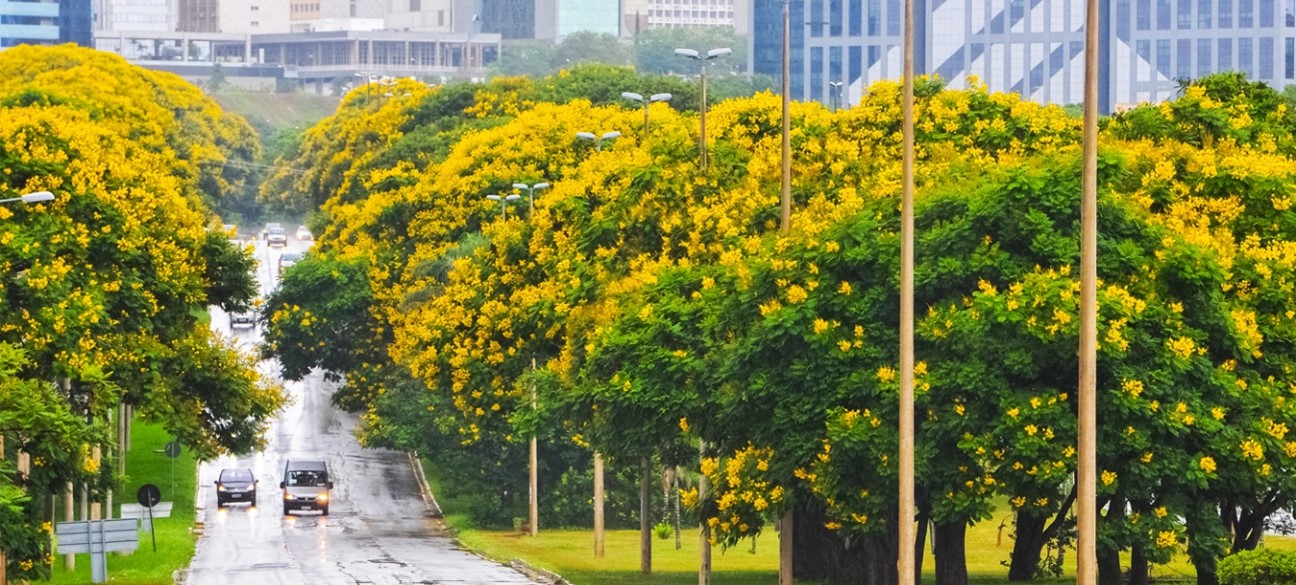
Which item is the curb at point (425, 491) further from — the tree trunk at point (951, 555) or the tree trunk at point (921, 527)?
the tree trunk at point (921, 527)

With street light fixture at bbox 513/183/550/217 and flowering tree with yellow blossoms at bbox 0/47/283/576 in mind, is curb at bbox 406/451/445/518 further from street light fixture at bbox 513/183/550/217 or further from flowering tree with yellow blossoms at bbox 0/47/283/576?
flowering tree with yellow blossoms at bbox 0/47/283/576

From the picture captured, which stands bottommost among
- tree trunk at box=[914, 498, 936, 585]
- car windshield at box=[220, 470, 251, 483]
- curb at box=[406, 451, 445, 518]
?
curb at box=[406, 451, 445, 518]

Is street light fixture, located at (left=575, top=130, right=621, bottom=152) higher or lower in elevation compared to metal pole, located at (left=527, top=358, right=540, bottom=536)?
higher

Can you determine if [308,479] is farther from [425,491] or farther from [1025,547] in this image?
[1025,547]

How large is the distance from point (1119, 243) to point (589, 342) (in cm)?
1318

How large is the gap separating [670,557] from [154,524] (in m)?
16.5

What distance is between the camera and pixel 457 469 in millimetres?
76438

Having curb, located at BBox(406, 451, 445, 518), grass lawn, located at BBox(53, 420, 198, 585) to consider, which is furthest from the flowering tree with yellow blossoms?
curb, located at BBox(406, 451, 445, 518)

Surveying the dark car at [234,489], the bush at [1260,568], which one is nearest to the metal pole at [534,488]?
the dark car at [234,489]

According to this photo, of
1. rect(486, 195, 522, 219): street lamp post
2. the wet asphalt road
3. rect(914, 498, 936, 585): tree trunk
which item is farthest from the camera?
rect(486, 195, 522, 219): street lamp post

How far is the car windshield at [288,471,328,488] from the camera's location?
255 feet

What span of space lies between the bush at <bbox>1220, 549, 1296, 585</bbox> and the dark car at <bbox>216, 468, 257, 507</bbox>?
175ft

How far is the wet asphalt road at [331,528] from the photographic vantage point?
53.9 meters

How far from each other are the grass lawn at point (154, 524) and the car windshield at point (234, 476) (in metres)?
1.17
